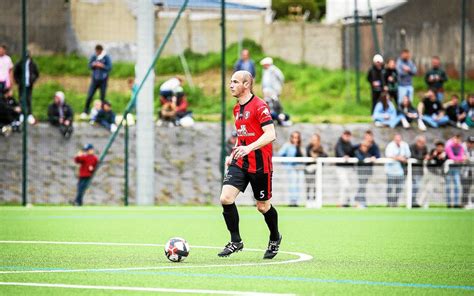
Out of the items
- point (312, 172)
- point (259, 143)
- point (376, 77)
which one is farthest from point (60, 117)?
point (259, 143)

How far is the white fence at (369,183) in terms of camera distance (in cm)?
2722

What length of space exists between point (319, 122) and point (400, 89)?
2.97 meters

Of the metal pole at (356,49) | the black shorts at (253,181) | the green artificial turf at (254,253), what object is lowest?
the green artificial turf at (254,253)

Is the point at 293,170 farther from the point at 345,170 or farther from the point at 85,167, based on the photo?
the point at 85,167

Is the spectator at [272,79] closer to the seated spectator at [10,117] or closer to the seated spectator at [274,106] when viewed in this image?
the seated spectator at [274,106]

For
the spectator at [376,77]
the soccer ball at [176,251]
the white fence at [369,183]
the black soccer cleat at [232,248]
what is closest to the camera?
the soccer ball at [176,251]

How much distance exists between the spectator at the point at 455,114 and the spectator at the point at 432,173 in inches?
141

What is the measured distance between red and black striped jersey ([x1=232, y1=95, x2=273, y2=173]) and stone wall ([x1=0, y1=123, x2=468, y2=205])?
15.5 metres

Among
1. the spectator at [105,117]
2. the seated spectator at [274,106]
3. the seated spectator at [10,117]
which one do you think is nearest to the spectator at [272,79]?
the seated spectator at [274,106]

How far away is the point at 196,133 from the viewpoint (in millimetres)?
30047

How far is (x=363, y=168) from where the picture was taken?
27438 mm

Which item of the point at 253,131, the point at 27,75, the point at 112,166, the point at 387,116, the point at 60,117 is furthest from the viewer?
the point at 387,116

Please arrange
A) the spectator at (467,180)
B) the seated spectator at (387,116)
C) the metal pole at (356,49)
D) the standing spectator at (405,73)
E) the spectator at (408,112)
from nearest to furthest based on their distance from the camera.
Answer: the spectator at (467,180)
the standing spectator at (405,73)
the seated spectator at (387,116)
the spectator at (408,112)
the metal pole at (356,49)

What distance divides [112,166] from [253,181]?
54.7 feet
